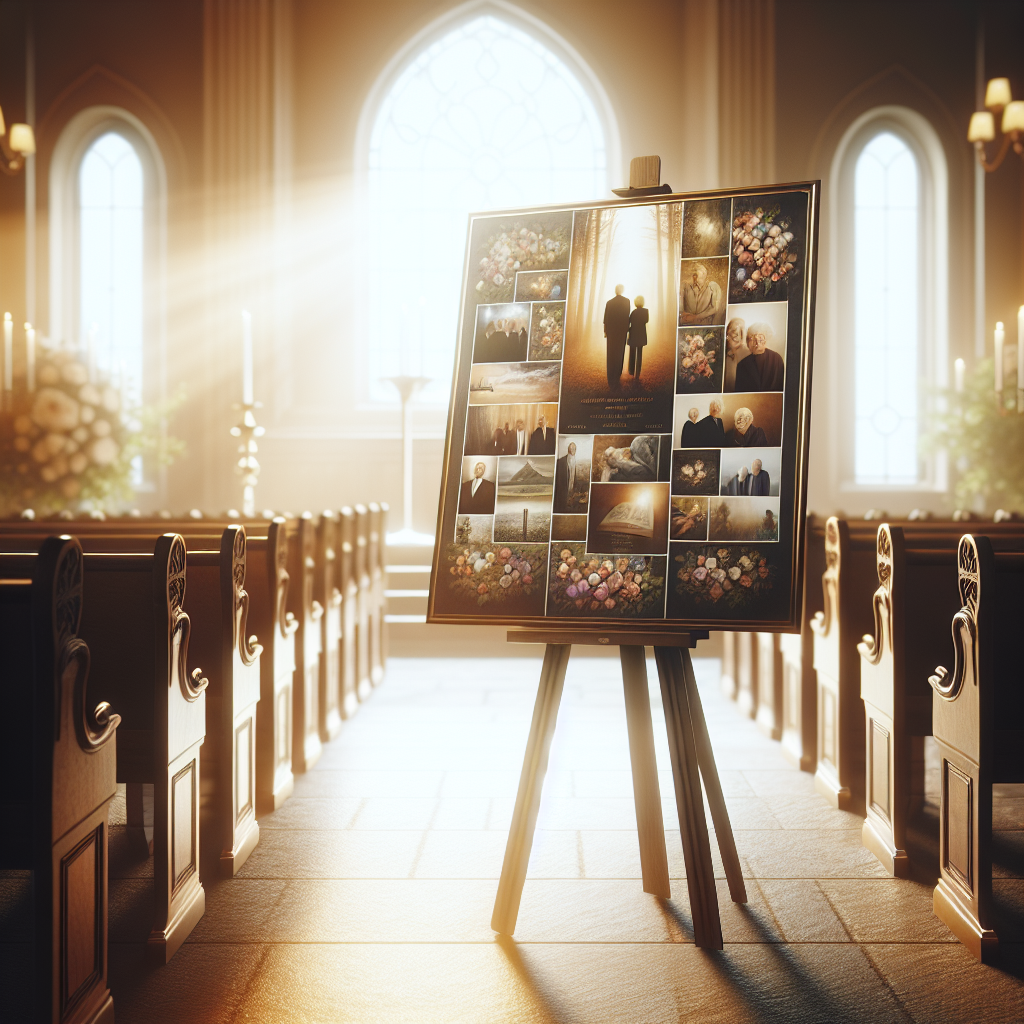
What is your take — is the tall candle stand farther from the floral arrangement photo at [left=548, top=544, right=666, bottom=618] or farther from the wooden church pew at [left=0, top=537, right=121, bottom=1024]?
the wooden church pew at [left=0, top=537, right=121, bottom=1024]

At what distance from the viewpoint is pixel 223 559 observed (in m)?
2.46

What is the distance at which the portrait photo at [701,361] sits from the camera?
197cm

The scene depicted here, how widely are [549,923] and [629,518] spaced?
98 cm

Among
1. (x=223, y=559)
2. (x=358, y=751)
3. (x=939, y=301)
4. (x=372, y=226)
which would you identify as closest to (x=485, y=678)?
(x=358, y=751)

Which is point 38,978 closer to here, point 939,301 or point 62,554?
point 62,554

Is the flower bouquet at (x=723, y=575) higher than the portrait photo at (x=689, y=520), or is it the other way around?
the portrait photo at (x=689, y=520)

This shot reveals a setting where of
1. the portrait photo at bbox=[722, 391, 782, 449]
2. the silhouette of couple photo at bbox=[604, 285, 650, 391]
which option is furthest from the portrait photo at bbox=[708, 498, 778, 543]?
the silhouette of couple photo at bbox=[604, 285, 650, 391]

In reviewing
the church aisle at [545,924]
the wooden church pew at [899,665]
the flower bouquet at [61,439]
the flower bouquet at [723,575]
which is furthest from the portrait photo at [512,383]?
the flower bouquet at [61,439]

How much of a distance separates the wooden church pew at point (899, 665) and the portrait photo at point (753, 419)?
749mm

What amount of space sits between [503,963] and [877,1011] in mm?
740

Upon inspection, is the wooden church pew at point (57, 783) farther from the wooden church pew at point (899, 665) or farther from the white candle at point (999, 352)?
the white candle at point (999, 352)

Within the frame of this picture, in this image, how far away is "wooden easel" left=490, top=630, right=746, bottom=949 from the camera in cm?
197

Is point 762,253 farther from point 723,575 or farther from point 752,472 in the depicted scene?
point 723,575

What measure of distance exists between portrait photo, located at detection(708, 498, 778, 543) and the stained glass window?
6.68 m
